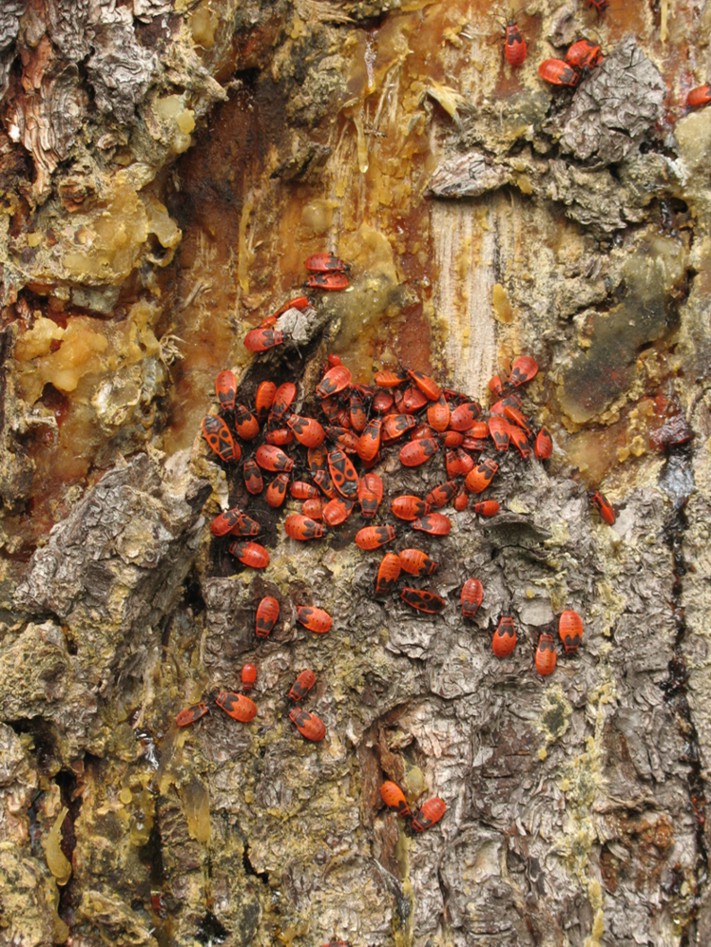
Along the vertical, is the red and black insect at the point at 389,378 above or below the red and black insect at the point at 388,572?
above

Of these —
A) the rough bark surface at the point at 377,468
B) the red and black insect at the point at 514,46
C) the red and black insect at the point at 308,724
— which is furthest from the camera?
the red and black insect at the point at 514,46

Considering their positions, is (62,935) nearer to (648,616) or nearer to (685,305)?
(648,616)

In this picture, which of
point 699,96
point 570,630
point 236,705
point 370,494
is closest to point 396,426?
point 370,494

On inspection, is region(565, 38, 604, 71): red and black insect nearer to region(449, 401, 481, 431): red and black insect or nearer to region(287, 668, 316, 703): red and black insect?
region(449, 401, 481, 431): red and black insect

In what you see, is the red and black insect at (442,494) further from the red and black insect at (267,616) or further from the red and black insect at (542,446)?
the red and black insect at (267,616)

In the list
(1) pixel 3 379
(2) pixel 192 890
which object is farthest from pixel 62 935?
(1) pixel 3 379

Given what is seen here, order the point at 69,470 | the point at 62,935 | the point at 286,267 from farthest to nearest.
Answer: the point at 286,267 → the point at 69,470 → the point at 62,935

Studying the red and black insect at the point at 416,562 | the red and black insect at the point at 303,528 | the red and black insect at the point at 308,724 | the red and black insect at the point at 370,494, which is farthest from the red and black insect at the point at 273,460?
the red and black insect at the point at 308,724

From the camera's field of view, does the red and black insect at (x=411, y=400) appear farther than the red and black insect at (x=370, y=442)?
Yes
